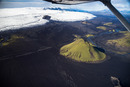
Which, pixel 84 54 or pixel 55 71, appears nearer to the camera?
pixel 55 71

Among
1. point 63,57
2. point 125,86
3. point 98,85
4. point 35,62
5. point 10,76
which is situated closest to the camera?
point 125,86

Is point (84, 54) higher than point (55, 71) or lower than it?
higher

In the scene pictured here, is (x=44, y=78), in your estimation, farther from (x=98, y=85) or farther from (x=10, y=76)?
(x=98, y=85)

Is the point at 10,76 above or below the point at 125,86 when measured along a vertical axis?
below

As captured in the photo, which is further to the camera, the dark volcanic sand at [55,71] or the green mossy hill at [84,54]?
the green mossy hill at [84,54]

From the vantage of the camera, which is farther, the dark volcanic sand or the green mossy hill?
the green mossy hill

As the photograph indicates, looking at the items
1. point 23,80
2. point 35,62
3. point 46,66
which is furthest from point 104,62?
point 23,80

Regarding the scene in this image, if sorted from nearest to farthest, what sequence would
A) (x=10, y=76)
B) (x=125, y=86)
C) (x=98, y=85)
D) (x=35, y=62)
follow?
(x=125, y=86)
(x=98, y=85)
(x=10, y=76)
(x=35, y=62)

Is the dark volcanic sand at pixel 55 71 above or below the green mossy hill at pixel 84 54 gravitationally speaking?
below

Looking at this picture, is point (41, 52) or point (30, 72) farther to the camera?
point (41, 52)

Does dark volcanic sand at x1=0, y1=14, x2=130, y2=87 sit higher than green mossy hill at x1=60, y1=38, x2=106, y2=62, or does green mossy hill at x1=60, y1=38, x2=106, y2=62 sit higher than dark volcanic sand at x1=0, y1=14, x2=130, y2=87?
green mossy hill at x1=60, y1=38, x2=106, y2=62

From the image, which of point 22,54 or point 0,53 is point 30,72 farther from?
point 0,53
